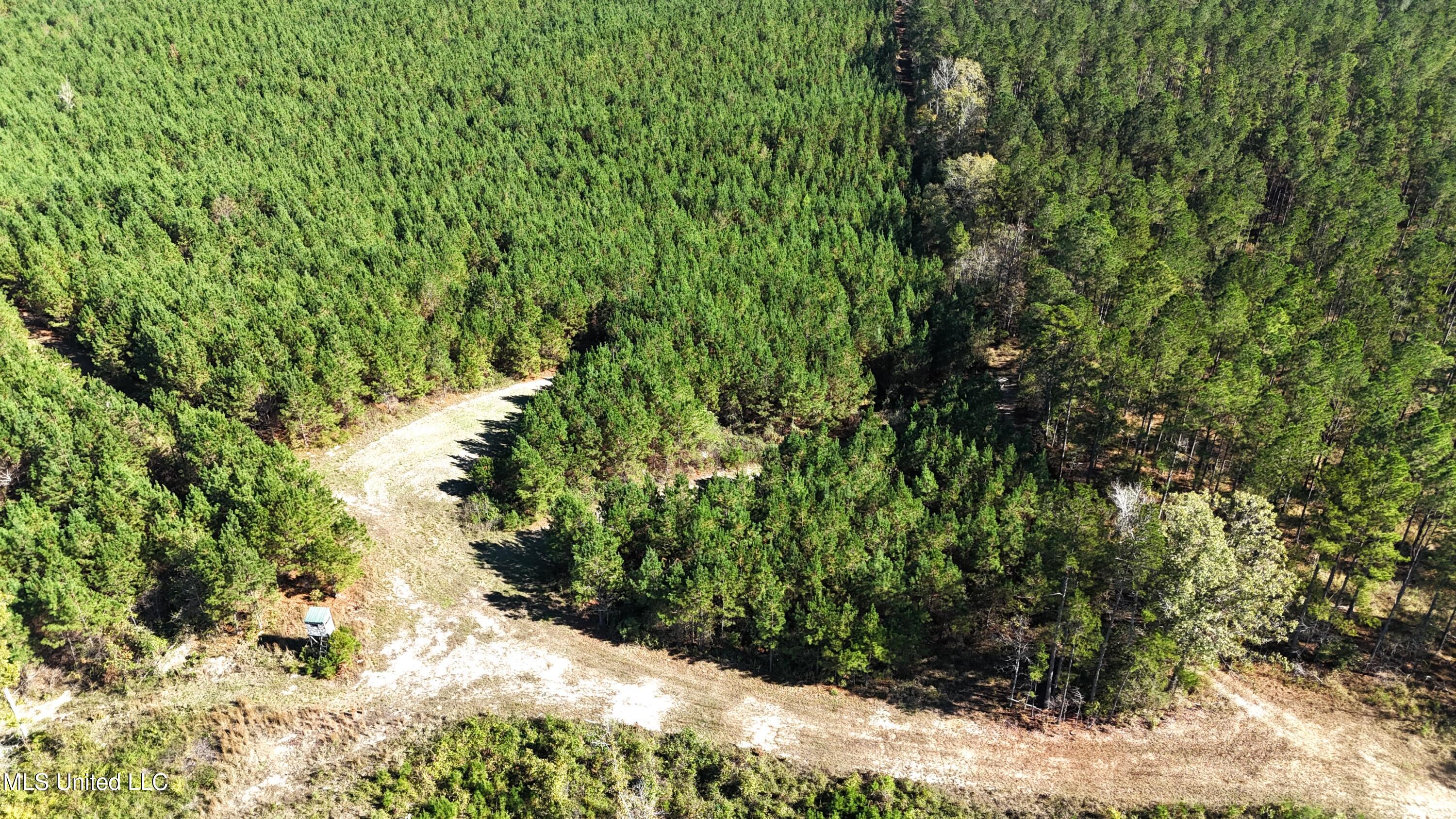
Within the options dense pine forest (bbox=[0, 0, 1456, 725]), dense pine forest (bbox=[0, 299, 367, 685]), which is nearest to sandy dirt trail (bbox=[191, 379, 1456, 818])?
dense pine forest (bbox=[0, 0, 1456, 725])

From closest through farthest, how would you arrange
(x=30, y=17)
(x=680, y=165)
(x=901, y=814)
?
(x=901, y=814)
(x=680, y=165)
(x=30, y=17)

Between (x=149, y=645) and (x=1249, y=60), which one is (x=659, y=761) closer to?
(x=149, y=645)

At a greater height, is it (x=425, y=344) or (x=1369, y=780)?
(x=425, y=344)

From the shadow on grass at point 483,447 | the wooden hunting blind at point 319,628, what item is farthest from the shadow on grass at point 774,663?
the wooden hunting blind at point 319,628

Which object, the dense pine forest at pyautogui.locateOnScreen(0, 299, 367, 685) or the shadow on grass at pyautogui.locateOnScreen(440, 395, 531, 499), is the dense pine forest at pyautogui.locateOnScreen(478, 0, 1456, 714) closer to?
the shadow on grass at pyautogui.locateOnScreen(440, 395, 531, 499)

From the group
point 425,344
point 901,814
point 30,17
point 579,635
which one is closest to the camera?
point 901,814

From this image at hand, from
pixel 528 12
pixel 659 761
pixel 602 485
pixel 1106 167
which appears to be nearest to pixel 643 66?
pixel 528 12

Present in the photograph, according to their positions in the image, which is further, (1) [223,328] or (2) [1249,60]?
(2) [1249,60]
